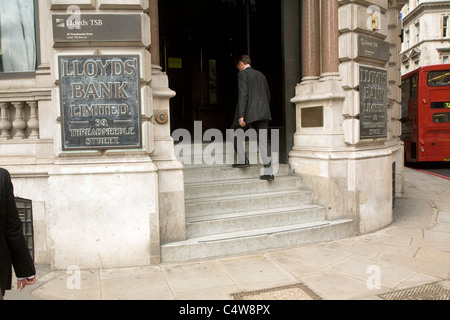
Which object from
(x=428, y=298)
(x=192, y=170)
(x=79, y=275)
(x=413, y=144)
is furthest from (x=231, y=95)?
(x=413, y=144)

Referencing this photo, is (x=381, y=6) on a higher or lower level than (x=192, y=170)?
higher

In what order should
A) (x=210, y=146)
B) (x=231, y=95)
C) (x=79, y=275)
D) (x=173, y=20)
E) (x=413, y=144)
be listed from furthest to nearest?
(x=413, y=144) → (x=173, y=20) → (x=231, y=95) → (x=210, y=146) → (x=79, y=275)

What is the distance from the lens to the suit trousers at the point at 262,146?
20.8ft

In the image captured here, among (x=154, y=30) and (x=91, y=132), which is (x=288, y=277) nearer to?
(x=91, y=132)

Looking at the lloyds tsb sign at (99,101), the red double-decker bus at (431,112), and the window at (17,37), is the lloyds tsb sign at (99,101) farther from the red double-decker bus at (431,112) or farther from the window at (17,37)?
the red double-decker bus at (431,112)

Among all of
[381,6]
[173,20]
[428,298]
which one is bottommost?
[428,298]

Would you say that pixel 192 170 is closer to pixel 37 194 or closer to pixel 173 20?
pixel 37 194

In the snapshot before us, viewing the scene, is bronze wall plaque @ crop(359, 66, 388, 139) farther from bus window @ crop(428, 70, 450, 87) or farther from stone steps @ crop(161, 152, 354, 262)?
bus window @ crop(428, 70, 450, 87)

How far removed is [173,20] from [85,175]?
6.72m

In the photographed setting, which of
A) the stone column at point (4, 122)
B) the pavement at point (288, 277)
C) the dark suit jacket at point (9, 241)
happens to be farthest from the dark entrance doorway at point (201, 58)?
the dark suit jacket at point (9, 241)

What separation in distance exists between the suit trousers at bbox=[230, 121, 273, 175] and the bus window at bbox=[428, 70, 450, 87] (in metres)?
11.3

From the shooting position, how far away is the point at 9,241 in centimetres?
242

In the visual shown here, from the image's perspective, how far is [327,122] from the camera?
611 centimetres

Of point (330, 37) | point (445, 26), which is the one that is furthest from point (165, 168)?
point (445, 26)
